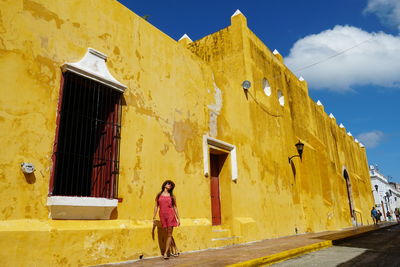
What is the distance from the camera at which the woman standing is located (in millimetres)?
5684

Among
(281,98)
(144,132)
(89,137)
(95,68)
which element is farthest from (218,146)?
(281,98)

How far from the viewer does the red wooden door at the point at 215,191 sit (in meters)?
8.38

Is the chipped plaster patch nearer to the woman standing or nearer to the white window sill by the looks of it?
the woman standing

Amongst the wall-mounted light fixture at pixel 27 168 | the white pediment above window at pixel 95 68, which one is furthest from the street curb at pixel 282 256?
the white pediment above window at pixel 95 68

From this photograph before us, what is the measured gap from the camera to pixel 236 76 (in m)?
10.9

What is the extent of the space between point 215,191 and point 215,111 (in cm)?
214

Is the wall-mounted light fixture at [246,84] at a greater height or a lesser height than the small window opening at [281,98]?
lesser

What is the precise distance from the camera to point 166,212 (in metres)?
5.75

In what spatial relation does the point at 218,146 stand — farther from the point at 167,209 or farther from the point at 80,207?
the point at 80,207

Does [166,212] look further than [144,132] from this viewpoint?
No

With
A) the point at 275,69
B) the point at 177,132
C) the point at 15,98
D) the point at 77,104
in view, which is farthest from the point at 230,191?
the point at 275,69

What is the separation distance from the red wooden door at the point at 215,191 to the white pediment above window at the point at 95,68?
151 inches

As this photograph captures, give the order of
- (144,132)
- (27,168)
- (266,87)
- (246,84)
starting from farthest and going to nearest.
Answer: (266,87) → (246,84) → (144,132) → (27,168)

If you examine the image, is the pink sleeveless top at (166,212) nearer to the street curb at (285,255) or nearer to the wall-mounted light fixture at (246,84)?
the street curb at (285,255)
